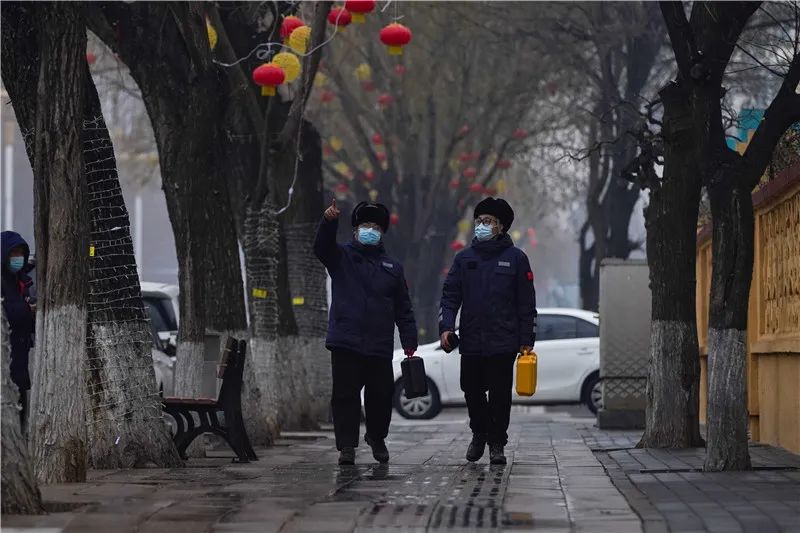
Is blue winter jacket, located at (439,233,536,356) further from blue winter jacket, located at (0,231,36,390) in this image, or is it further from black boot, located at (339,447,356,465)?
blue winter jacket, located at (0,231,36,390)

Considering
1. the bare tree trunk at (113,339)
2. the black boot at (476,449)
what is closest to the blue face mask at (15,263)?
the bare tree trunk at (113,339)

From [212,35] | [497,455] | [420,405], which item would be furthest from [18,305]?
[420,405]

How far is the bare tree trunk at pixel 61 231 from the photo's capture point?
36.7ft

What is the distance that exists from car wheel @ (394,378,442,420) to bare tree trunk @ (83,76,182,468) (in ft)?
44.3

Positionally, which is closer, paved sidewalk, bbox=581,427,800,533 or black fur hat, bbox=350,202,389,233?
paved sidewalk, bbox=581,427,800,533

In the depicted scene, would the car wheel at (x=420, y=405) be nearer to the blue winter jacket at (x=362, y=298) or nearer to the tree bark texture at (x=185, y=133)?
the tree bark texture at (x=185, y=133)

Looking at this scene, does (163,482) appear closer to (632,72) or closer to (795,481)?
(795,481)

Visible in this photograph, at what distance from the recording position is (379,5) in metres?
29.1

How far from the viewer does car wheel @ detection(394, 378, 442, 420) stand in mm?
26156

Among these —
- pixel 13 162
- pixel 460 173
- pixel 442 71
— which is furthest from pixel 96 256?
pixel 13 162

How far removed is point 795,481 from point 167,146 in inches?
271

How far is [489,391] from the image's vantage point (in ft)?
42.7

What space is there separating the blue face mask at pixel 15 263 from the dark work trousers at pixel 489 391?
3.36m

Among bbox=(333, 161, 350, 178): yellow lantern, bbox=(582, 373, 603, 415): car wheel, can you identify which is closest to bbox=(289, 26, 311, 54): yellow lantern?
bbox=(582, 373, 603, 415): car wheel
